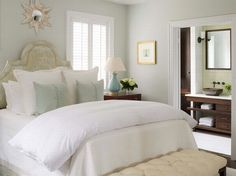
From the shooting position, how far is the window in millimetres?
5258

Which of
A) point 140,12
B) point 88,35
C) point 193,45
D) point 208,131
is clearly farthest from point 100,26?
point 208,131

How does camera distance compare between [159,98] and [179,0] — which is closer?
[179,0]

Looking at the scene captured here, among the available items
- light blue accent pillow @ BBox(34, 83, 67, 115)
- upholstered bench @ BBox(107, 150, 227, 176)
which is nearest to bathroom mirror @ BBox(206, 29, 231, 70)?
upholstered bench @ BBox(107, 150, 227, 176)

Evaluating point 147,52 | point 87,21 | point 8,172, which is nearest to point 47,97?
point 8,172

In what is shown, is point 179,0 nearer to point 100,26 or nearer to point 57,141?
point 100,26

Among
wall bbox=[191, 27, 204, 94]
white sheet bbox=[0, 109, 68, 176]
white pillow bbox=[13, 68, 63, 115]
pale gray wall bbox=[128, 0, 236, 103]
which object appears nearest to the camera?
white sheet bbox=[0, 109, 68, 176]

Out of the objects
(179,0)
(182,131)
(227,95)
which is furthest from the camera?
(227,95)

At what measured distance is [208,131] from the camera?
6.59 metres

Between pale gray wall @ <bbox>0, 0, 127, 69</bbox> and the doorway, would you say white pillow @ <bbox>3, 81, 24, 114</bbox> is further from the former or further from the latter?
the doorway

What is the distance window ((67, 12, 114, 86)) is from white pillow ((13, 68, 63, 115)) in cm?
109

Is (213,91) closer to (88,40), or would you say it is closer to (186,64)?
(186,64)

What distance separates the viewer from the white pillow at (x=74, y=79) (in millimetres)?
4293

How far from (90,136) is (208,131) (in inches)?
176

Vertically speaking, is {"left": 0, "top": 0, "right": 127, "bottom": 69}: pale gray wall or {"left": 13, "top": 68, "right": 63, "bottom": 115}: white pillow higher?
{"left": 0, "top": 0, "right": 127, "bottom": 69}: pale gray wall
